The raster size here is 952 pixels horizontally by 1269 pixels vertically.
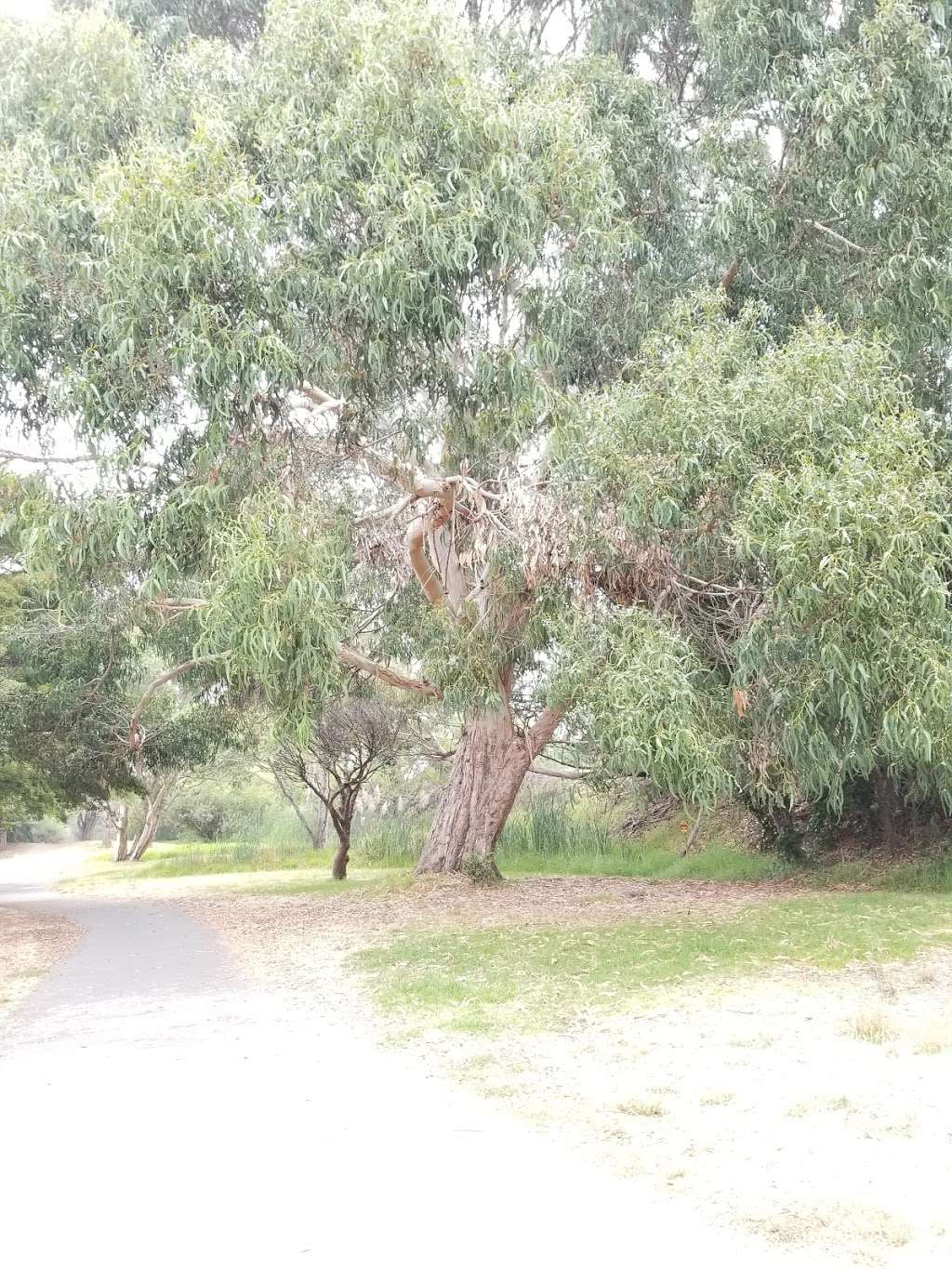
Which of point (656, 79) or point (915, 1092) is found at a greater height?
point (656, 79)

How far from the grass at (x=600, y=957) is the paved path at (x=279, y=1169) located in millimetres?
1007

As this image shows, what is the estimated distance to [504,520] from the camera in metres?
9.80

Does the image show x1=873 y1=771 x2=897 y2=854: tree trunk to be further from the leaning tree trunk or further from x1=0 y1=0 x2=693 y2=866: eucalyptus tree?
the leaning tree trunk

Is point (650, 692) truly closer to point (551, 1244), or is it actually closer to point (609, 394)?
point (609, 394)

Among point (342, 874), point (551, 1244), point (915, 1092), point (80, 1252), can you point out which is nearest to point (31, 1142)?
point (80, 1252)

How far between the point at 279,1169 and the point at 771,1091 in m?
1.97

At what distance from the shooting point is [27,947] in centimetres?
981

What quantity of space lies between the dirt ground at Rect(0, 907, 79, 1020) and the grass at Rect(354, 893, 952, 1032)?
241cm

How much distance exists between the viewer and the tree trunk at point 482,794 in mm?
13438

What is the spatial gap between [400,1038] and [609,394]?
557cm

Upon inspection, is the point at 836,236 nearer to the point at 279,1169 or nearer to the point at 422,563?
the point at 422,563

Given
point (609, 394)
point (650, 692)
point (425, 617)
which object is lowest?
point (650, 692)

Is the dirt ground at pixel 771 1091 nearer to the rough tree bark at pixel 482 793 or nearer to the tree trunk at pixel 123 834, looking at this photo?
the rough tree bark at pixel 482 793

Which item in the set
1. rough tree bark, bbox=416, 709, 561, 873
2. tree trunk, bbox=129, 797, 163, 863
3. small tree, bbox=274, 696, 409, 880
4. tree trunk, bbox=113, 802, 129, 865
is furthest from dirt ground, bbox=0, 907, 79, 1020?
tree trunk, bbox=113, 802, 129, 865
